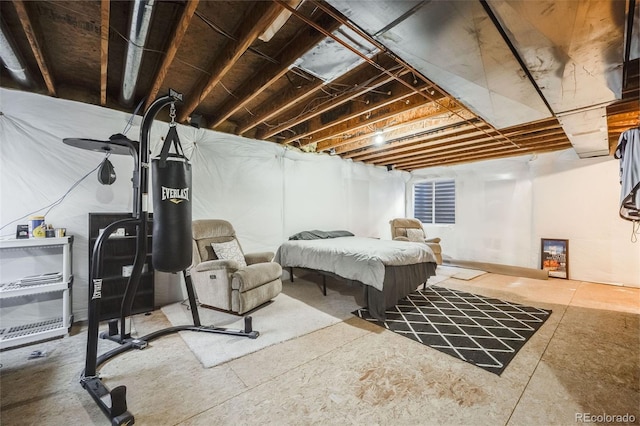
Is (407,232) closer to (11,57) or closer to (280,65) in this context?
(280,65)

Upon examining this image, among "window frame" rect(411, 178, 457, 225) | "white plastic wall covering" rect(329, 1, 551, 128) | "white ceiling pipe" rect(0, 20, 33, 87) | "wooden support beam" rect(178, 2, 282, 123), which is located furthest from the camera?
"window frame" rect(411, 178, 457, 225)

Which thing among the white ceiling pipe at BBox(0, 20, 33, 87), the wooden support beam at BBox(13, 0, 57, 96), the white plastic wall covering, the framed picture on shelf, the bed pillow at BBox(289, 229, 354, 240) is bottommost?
the framed picture on shelf

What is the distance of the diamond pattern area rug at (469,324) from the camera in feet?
7.16

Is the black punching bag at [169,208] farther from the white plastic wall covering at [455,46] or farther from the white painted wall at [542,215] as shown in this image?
the white painted wall at [542,215]

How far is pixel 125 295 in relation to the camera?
217cm

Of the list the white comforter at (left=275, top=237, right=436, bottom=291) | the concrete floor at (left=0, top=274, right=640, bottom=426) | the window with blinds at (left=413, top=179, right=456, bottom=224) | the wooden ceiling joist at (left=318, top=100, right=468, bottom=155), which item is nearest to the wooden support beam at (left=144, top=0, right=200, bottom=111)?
the concrete floor at (left=0, top=274, right=640, bottom=426)

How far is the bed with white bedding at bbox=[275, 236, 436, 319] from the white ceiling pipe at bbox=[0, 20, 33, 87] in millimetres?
3373

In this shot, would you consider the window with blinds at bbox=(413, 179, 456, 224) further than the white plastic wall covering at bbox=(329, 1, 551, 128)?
Yes

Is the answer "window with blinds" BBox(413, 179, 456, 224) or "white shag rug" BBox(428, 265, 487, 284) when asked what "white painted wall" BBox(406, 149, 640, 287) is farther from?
"white shag rug" BBox(428, 265, 487, 284)

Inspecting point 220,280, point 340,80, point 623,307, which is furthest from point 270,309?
Answer: point 623,307

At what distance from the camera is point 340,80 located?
2646 mm

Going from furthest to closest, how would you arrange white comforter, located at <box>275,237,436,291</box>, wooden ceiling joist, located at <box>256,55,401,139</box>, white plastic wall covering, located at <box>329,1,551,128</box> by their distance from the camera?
white comforter, located at <box>275,237,436,291</box> → wooden ceiling joist, located at <box>256,55,401,139</box> → white plastic wall covering, located at <box>329,1,551,128</box>

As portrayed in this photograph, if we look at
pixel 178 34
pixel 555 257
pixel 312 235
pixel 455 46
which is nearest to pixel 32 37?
pixel 178 34

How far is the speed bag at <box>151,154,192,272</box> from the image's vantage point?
6.64 feet
